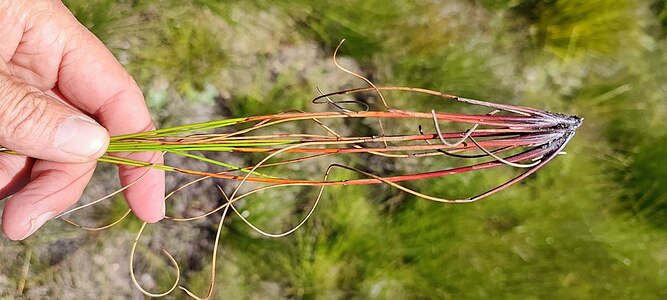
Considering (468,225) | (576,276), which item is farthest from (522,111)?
(576,276)

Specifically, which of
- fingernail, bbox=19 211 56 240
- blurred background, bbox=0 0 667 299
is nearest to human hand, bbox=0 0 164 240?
fingernail, bbox=19 211 56 240

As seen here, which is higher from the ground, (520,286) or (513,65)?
(513,65)

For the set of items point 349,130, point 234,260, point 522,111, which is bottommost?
point 234,260

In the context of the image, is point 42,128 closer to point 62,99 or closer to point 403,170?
point 62,99

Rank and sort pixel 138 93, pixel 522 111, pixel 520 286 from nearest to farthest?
pixel 522 111, pixel 138 93, pixel 520 286

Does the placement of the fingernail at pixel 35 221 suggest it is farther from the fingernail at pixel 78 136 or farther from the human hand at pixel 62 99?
the fingernail at pixel 78 136

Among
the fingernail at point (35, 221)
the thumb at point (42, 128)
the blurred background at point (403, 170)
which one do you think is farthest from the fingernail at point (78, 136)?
the blurred background at point (403, 170)

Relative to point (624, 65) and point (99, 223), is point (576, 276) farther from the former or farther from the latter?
point (99, 223)

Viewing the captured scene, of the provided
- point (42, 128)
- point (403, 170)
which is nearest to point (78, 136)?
point (42, 128)
